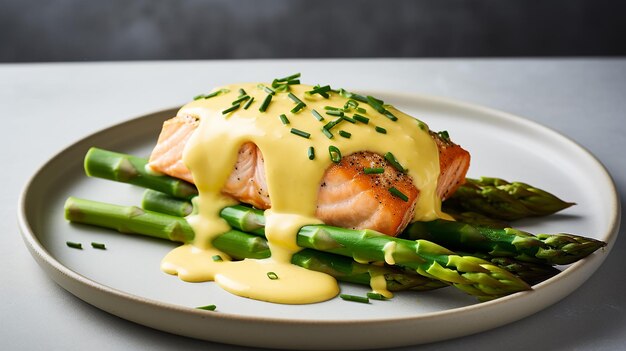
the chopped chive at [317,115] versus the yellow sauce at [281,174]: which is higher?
the chopped chive at [317,115]

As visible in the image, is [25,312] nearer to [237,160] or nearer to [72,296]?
[72,296]

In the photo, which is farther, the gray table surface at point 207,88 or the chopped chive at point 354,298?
the chopped chive at point 354,298

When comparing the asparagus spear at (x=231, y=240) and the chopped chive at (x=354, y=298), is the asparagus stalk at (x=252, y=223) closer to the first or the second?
the asparagus spear at (x=231, y=240)

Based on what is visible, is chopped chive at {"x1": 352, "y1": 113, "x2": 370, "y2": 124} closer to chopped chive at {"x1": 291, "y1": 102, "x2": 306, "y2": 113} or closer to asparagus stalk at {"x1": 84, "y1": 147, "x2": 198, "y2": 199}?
chopped chive at {"x1": 291, "y1": 102, "x2": 306, "y2": 113}

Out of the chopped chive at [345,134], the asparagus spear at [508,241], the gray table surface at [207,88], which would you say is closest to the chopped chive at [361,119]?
the chopped chive at [345,134]

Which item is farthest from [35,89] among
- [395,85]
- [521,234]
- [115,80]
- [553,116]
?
[521,234]

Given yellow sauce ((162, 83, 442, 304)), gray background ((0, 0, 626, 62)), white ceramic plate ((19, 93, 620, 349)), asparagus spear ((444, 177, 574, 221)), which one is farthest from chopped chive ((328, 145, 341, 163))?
gray background ((0, 0, 626, 62))

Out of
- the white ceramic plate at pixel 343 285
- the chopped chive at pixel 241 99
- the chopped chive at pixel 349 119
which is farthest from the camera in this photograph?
the chopped chive at pixel 241 99
